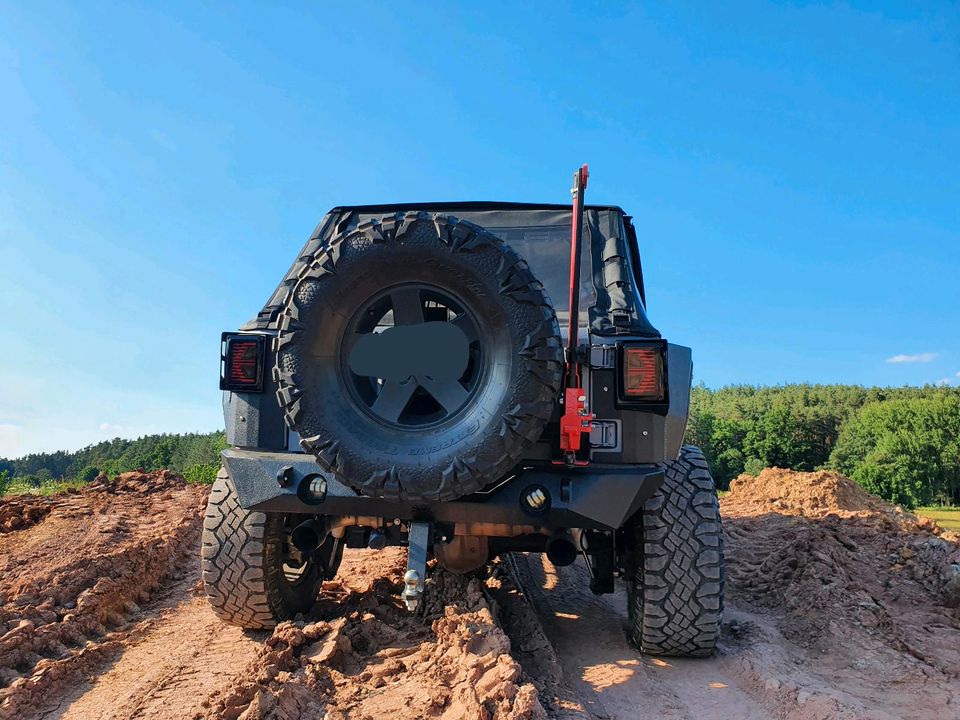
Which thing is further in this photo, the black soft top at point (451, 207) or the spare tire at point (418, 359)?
the black soft top at point (451, 207)

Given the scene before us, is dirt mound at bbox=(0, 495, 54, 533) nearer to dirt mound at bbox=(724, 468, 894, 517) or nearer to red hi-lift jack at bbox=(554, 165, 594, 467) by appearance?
red hi-lift jack at bbox=(554, 165, 594, 467)

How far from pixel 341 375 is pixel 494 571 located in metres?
2.66

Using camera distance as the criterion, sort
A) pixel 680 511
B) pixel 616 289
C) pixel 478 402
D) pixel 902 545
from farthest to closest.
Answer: pixel 902 545 < pixel 616 289 < pixel 680 511 < pixel 478 402

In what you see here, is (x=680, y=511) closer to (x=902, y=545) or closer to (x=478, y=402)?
(x=478, y=402)

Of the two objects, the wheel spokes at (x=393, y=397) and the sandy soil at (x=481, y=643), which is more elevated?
the wheel spokes at (x=393, y=397)

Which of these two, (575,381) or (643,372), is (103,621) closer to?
(575,381)

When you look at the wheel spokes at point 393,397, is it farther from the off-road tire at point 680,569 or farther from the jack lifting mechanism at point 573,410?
the off-road tire at point 680,569

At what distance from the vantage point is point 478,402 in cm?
255

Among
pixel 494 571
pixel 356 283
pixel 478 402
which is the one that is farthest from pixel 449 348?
pixel 494 571

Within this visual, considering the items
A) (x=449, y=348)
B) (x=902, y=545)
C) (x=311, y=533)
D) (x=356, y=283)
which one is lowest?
(x=902, y=545)

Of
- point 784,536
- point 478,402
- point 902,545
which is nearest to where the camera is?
point 478,402

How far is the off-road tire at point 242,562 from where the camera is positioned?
11.0 feet

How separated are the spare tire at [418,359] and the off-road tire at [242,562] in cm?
110

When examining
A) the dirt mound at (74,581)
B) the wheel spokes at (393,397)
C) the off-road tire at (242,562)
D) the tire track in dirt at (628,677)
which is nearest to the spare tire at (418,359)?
the wheel spokes at (393,397)
